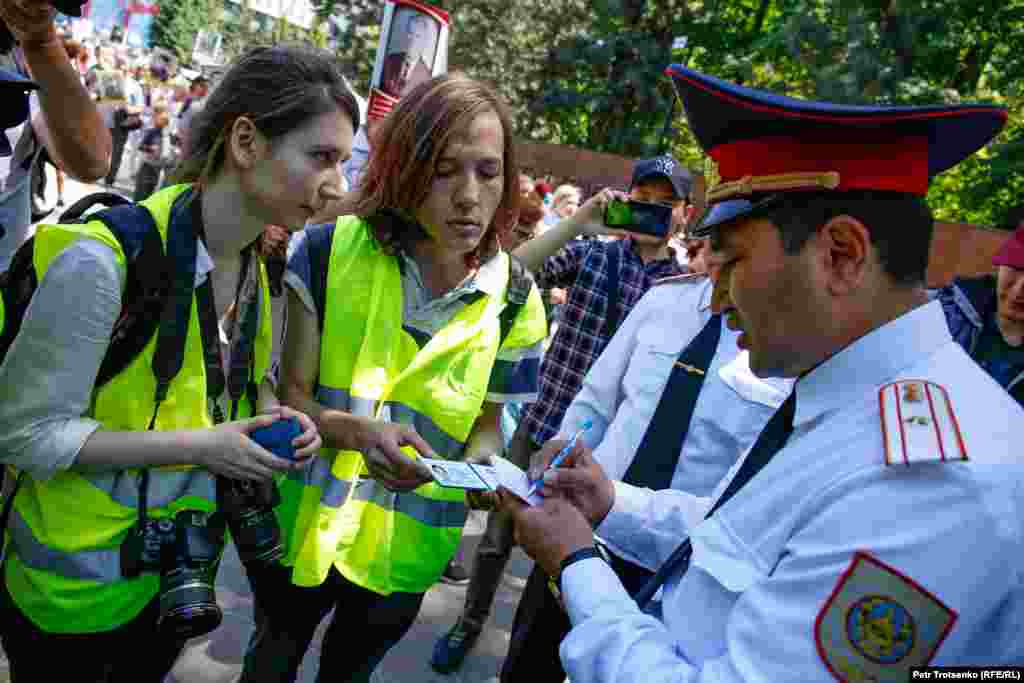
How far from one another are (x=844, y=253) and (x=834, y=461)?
35 centimetres

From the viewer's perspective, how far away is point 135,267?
1.79 m

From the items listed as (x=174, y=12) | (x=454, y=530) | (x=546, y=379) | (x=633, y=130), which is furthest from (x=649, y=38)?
(x=174, y=12)

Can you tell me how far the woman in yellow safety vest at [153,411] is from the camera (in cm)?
174

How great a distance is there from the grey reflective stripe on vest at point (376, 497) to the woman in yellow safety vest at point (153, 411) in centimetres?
28

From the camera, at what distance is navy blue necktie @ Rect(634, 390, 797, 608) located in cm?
162

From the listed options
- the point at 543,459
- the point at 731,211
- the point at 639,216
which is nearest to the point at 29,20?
the point at 543,459

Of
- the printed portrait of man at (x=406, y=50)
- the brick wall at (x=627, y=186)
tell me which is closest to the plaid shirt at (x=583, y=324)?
the printed portrait of man at (x=406, y=50)

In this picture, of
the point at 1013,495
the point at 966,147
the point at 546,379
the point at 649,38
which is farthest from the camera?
the point at 649,38

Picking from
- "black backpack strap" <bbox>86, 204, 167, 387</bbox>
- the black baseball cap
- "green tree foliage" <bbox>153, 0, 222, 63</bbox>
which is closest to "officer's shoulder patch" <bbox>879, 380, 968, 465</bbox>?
"black backpack strap" <bbox>86, 204, 167, 387</bbox>

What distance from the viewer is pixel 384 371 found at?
2301 millimetres

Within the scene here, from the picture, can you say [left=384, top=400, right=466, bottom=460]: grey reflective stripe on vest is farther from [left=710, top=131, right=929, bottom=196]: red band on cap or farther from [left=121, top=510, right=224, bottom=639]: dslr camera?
[left=710, top=131, right=929, bottom=196]: red band on cap

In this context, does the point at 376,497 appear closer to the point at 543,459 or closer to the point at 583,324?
the point at 543,459

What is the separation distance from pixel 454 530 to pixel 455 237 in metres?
0.83

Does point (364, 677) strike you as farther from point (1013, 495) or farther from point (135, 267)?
point (1013, 495)
